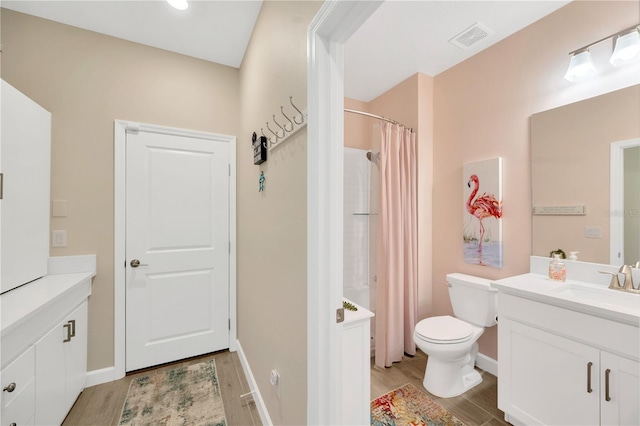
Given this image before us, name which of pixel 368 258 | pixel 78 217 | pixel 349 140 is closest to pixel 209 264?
pixel 78 217

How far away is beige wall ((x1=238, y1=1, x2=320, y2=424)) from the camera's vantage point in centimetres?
113

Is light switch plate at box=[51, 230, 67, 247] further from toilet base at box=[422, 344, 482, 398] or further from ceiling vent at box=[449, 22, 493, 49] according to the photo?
ceiling vent at box=[449, 22, 493, 49]

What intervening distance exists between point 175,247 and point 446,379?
2.40 metres

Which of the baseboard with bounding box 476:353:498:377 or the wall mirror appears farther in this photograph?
the baseboard with bounding box 476:353:498:377

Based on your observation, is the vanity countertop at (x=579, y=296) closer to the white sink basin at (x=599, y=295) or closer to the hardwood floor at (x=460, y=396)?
the white sink basin at (x=599, y=295)

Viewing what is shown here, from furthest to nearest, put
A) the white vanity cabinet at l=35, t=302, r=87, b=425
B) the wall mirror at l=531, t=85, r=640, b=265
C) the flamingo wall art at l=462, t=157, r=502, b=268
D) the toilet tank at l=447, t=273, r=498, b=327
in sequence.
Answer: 1. the flamingo wall art at l=462, t=157, r=502, b=268
2. the toilet tank at l=447, t=273, r=498, b=327
3. the wall mirror at l=531, t=85, r=640, b=265
4. the white vanity cabinet at l=35, t=302, r=87, b=425

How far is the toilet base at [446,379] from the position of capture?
6.07ft

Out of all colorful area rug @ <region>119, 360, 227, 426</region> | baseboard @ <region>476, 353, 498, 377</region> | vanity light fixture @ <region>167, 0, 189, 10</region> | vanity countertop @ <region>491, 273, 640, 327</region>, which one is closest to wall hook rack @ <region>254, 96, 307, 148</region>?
vanity light fixture @ <region>167, 0, 189, 10</region>

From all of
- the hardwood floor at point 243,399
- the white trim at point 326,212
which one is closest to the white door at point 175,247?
the hardwood floor at point 243,399

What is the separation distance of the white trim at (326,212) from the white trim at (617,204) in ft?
5.70

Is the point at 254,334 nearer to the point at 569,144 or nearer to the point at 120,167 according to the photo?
the point at 120,167

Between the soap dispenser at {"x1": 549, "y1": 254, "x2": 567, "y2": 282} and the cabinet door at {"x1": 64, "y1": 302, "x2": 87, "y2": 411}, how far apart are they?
3.13 metres

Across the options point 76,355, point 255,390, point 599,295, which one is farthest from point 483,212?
point 76,355

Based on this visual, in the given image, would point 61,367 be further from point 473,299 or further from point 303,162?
point 473,299
